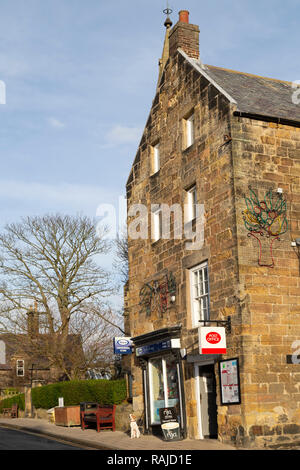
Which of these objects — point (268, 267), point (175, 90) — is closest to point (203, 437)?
point (268, 267)

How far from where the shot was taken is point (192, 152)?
18.2 meters

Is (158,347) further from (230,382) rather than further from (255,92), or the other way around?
(255,92)

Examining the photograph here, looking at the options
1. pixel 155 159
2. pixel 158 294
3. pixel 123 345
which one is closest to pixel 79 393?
pixel 123 345

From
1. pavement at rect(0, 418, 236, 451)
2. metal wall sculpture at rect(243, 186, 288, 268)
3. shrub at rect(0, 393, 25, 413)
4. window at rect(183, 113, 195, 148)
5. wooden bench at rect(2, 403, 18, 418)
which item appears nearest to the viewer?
pavement at rect(0, 418, 236, 451)

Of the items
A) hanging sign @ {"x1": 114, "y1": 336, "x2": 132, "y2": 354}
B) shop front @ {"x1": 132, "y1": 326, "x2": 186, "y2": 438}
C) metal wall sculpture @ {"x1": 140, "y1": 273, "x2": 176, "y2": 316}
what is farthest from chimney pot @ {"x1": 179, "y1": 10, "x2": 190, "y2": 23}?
hanging sign @ {"x1": 114, "y1": 336, "x2": 132, "y2": 354}

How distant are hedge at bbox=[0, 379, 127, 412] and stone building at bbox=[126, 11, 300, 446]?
410 cm

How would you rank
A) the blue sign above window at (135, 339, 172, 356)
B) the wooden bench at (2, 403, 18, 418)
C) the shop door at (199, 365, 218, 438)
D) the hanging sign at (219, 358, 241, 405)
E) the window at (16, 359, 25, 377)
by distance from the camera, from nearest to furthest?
the hanging sign at (219, 358, 241, 405)
the shop door at (199, 365, 218, 438)
the blue sign above window at (135, 339, 172, 356)
the wooden bench at (2, 403, 18, 418)
the window at (16, 359, 25, 377)

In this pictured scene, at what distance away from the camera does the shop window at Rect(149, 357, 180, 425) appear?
18.1 m

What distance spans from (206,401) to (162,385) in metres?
2.46

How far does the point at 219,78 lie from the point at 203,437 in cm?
1122

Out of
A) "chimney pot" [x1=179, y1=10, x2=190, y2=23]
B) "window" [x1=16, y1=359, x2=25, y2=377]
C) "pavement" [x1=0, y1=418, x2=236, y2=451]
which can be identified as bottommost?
"pavement" [x1=0, y1=418, x2=236, y2=451]

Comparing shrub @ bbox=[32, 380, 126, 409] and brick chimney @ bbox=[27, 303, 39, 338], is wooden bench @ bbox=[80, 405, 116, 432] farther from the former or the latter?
brick chimney @ bbox=[27, 303, 39, 338]

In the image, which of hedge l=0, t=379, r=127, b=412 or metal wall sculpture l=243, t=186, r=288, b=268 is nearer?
metal wall sculpture l=243, t=186, r=288, b=268
